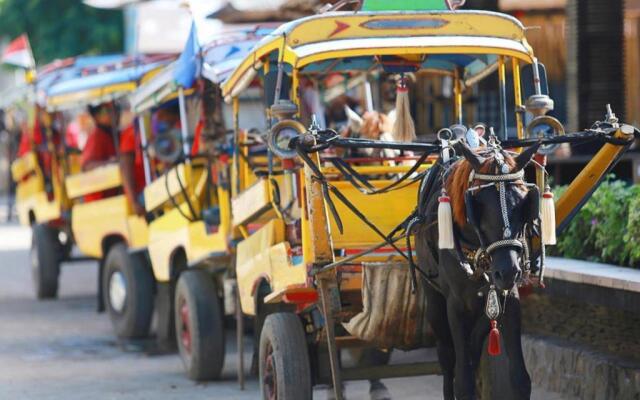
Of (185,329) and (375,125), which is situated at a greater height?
(375,125)

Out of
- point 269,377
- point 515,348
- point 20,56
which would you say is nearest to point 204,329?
point 269,377

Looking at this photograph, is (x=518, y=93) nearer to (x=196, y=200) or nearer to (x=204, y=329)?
(x=204, y=329)

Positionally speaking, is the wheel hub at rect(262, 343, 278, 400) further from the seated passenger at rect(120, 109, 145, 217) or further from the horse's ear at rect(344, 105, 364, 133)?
the seated passenger at rect(120, 109, 145, 217)

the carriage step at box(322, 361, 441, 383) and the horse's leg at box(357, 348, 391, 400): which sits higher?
the carriage step at box(322, 361, 441, 383)

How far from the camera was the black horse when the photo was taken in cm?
648

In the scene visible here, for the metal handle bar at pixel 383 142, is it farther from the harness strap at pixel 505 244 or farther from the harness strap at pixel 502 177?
the harness strap at pixel 505 244

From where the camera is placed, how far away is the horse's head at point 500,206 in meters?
6.39

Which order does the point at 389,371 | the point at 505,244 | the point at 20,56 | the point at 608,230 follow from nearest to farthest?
1. the point at 505,244
2. the point at 389,371
3. the point at 608,230
4. the point at 20,56

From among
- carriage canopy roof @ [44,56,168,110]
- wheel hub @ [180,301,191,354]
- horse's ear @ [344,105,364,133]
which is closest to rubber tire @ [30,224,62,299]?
carriage canopy roof @ [44,56,168,110]

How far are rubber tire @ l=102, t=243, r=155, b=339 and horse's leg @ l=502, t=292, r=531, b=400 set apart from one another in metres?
6.59

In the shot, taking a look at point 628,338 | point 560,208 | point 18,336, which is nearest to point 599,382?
point 628,338

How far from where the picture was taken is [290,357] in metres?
7.95

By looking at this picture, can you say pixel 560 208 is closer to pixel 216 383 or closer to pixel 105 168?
pixel 216 383

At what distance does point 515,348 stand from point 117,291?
7.12m
